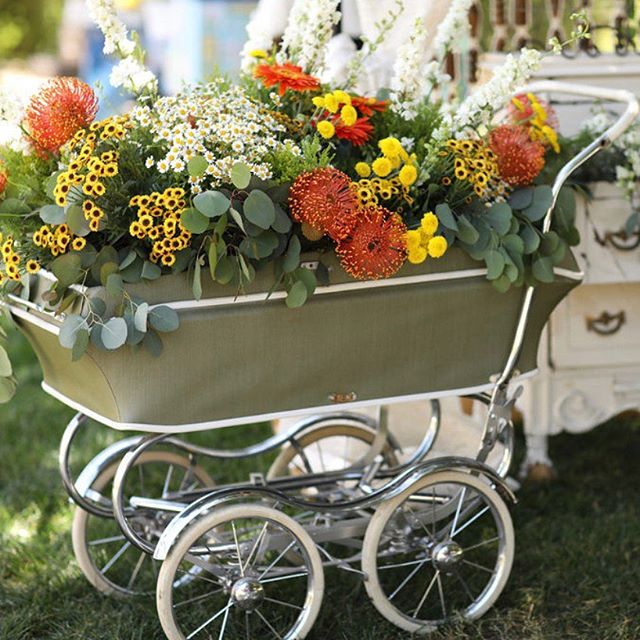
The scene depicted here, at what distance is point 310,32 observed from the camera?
2342mm

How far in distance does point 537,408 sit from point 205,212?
59.5 inches

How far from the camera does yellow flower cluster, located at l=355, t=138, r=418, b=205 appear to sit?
2139 millimetres

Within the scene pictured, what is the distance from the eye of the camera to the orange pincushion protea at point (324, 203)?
79.9 inches

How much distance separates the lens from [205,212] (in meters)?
1.96

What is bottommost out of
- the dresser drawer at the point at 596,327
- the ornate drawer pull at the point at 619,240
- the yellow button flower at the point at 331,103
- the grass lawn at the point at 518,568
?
the grass lawn at the point at 518,568

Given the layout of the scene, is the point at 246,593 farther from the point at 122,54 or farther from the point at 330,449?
the point at 122,54

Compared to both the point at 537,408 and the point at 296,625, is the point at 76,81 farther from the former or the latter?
the point at 537,408

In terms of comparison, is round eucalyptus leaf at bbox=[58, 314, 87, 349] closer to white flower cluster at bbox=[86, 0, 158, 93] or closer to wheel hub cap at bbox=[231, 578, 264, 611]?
white flower cluster at bbox=[86, 0, 158, 93]

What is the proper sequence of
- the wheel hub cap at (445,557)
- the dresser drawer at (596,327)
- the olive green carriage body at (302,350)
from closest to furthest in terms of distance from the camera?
the olive green carriage body at (302,350) < the wheel hub cap at (445,557) < the dresser drawer at (596,327)

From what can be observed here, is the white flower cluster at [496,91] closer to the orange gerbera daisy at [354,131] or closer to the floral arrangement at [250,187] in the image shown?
the floral arrangement at [250,187]

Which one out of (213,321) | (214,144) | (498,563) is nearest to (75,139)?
(214,144)

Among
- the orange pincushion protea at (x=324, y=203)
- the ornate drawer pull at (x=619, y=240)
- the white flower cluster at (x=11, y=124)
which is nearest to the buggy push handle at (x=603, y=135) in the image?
the orange pincushion protea at (x=324, y=203)

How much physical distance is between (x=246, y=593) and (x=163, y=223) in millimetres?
760

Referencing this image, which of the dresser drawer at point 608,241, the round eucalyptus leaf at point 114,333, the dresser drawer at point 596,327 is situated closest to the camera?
the round eucalyptus leaf at point 114,333
